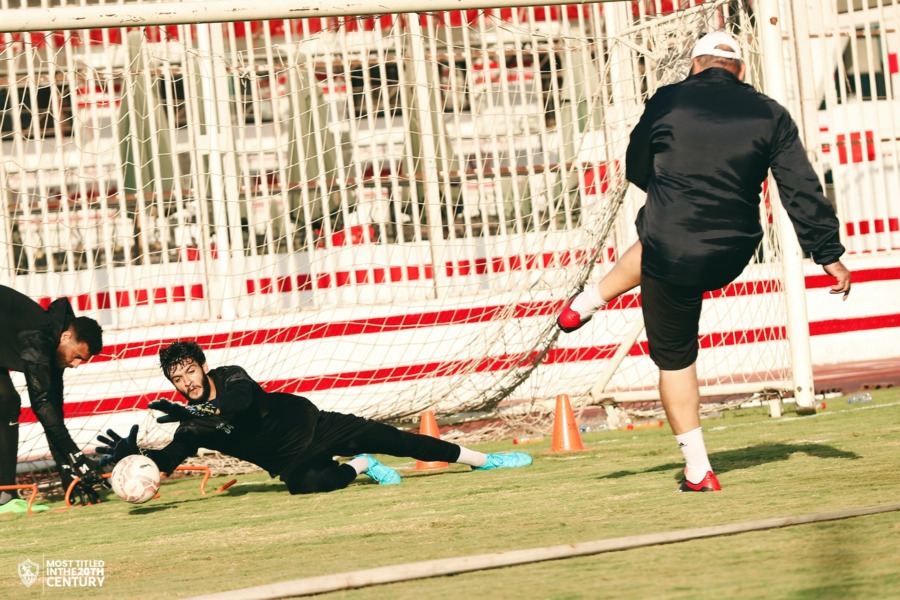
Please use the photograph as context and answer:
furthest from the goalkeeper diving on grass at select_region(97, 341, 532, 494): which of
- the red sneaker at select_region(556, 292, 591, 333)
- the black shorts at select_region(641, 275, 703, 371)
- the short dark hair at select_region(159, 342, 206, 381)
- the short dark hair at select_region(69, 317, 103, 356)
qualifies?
the black shorts at select_region(641, 275, 703, 371)

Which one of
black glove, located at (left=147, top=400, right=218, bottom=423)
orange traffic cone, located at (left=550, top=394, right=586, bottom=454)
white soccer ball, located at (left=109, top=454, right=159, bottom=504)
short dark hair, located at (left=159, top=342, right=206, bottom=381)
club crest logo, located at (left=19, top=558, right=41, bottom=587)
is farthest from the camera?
orange traffic cone, located at (left=550, top=394, right=586, bottom=454)

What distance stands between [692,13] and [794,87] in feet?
8.44

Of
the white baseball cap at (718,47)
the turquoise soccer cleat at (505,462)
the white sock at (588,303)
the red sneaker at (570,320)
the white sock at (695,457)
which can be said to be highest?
the white baseball cap at (718,47)

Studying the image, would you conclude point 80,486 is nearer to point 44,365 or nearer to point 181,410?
point 44,365

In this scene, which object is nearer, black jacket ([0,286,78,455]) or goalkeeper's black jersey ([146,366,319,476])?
goalkeeper's black jersey ([146,366,319,476])

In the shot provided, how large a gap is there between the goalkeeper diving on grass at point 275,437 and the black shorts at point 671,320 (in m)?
1.94

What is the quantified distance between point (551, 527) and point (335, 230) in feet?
21.7

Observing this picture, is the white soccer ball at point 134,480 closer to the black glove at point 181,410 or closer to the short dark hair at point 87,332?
the black glove at point 181,410

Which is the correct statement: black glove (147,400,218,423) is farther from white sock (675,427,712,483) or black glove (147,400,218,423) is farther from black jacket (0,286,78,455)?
white sock (675,427,712,483)

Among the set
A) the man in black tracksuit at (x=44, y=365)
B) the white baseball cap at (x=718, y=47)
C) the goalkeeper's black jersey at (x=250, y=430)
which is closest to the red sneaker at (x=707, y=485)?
the white baseball cap at (x=718, y=47)

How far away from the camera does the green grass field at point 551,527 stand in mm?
3377

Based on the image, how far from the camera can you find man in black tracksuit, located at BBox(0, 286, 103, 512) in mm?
6996

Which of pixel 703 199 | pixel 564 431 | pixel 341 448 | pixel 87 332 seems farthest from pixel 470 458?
pixel 703 199

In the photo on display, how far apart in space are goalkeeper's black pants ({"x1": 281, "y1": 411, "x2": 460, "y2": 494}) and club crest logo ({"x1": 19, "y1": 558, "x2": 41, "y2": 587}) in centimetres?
184
